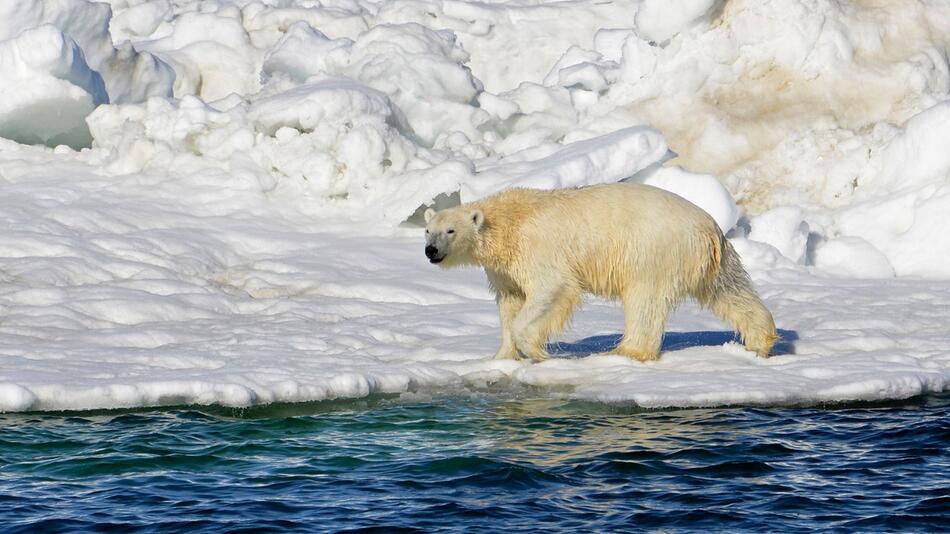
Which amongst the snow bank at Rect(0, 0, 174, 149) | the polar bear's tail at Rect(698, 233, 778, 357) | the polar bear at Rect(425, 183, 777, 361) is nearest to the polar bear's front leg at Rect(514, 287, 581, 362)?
the polar bear at Rect(425, 183, 777, 361)

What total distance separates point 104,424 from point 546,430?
285 cm

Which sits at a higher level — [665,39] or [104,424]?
[665,39]

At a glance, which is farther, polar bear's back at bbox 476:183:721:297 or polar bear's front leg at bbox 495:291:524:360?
polar bear's front leg at bbox 495:291:524:360

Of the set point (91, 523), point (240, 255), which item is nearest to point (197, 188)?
point (240, 255)

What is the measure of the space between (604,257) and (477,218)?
1.00 metres

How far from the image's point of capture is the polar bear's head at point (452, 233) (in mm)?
9828

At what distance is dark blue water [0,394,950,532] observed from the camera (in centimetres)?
654

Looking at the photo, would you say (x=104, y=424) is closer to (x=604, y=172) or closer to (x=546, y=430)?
(x=546, y=430)

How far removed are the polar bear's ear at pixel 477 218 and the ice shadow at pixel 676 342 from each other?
4.63ft

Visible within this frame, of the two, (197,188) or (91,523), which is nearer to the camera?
(91,523)

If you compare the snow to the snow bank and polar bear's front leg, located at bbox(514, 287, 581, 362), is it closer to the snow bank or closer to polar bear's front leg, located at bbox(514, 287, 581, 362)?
the snow bank

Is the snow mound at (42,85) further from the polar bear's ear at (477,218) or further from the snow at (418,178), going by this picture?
the polar bear's ear at (477,218)

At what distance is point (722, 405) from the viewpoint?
8.92 m

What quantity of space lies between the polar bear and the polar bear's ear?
0.01m
